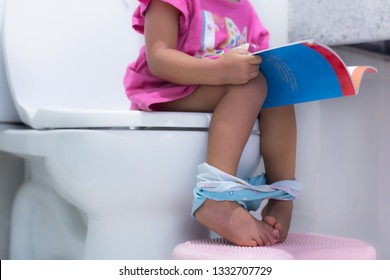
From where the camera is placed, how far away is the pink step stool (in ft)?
2.81

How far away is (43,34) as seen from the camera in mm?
1259

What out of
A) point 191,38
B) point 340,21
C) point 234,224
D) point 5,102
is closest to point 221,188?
point 234,224

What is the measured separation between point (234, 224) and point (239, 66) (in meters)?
0.24

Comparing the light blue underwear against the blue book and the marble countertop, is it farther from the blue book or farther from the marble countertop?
the marble countertop

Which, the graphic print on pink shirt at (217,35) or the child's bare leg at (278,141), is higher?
the graphic print on pink shirt at (217,35)

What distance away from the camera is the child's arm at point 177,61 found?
932 mm

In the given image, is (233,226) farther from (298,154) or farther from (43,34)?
(43,34)

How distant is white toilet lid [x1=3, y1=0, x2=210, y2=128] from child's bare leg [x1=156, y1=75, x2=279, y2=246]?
12.1 inches

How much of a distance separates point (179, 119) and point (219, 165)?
0.31 ft

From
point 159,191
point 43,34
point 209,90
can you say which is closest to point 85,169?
point 159,191

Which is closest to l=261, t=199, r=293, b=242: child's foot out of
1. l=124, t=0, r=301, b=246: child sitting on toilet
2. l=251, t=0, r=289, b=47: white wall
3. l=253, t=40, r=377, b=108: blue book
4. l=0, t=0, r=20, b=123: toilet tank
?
l=124, t=0, r=301, b=246: child sitting on toilet

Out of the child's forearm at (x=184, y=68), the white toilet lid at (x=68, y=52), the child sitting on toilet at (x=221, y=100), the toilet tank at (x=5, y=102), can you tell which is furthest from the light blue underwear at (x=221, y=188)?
the toilet tank at (x=5, y=102)

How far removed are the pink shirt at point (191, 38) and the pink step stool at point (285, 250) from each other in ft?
0.79

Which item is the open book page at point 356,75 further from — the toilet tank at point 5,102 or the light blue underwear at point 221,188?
the toilet tank at point 5,102
